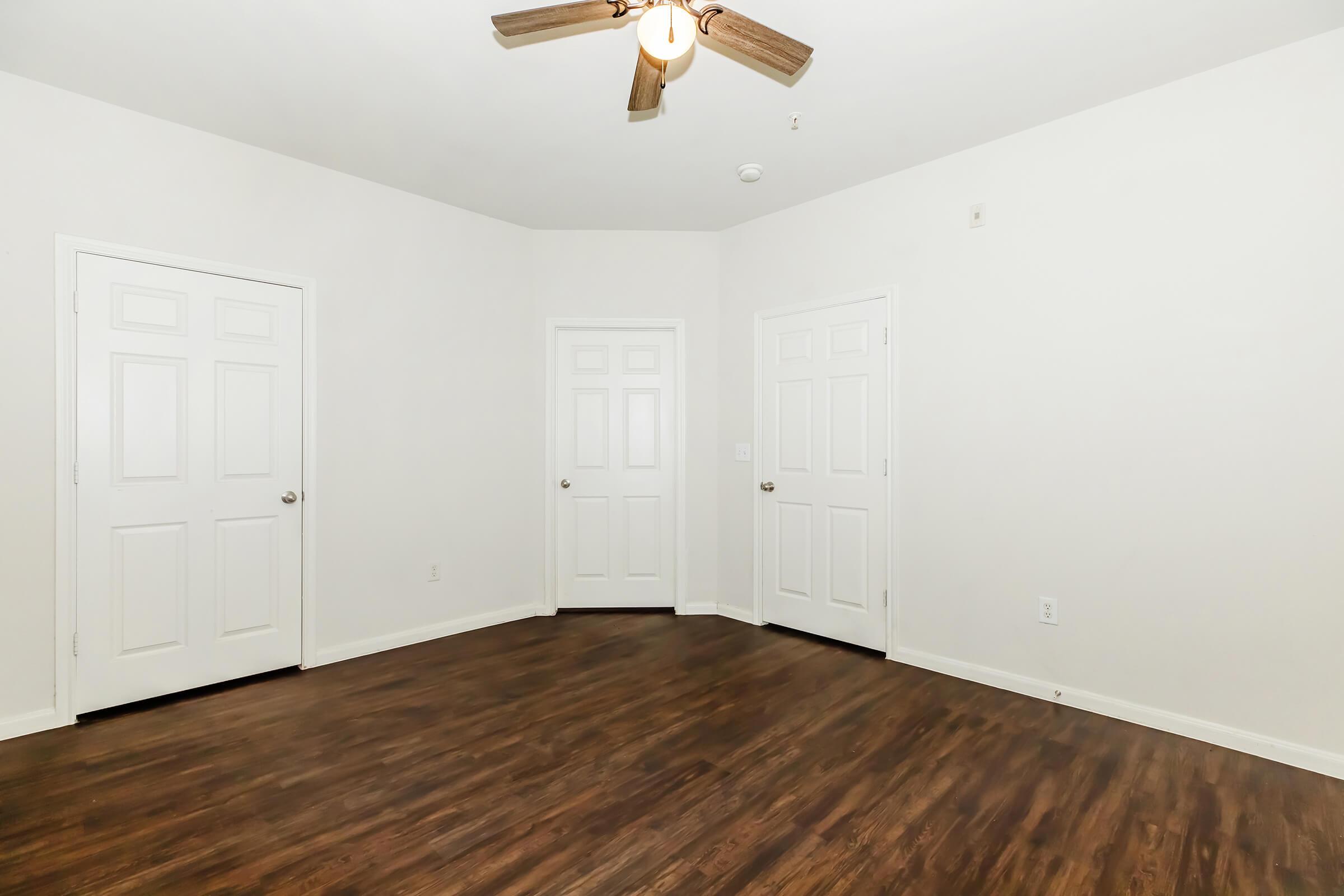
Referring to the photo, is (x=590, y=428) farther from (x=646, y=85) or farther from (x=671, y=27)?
(x=671, y=27)

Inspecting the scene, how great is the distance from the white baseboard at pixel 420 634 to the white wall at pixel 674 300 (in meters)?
0.86

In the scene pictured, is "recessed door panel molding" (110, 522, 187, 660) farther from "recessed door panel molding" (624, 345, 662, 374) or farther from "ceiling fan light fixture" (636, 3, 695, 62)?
"ceiling fan light fixture" (636, 3, 695, 62)

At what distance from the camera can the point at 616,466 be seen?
183 inches

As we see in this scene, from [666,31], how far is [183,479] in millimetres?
3043

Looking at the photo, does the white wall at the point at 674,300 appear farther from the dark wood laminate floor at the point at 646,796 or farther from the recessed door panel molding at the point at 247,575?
the recessed door panel molding at the point at 247,575

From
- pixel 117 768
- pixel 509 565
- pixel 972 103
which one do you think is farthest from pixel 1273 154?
pixel 117 768

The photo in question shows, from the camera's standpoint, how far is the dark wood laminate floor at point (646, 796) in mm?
1829

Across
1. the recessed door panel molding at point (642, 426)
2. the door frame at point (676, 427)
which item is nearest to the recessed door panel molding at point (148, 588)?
the door frame at point (676, 427)

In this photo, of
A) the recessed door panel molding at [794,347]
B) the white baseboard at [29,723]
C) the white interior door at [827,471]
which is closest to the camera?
the white baseboard at [29,723]

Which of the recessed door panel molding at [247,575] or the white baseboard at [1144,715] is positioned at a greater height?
the recessed door panel molding at [247,575]

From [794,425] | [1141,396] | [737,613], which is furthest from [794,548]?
[1141,396]

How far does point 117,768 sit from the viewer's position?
7.91ft

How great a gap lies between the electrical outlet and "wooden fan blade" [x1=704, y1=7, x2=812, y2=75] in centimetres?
264

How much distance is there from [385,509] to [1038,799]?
3.54 m
